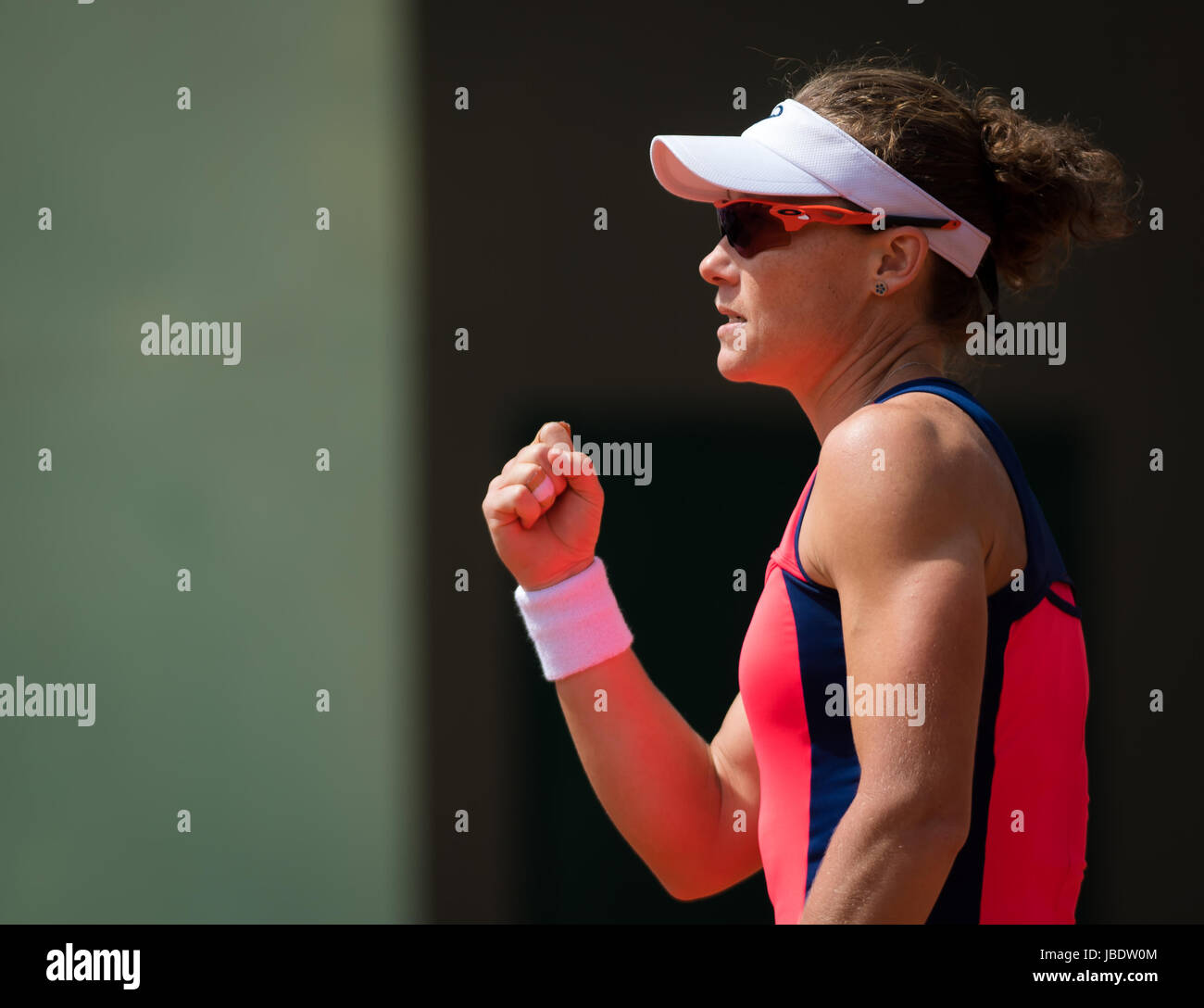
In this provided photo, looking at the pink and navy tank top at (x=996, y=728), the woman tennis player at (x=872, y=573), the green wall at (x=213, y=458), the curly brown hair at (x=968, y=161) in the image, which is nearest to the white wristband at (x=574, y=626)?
the woman tennis player at (x=872, y=573)

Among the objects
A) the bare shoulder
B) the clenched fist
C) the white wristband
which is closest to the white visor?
the bare shoulder

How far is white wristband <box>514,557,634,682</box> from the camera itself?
6.49ft

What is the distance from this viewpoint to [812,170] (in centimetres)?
172

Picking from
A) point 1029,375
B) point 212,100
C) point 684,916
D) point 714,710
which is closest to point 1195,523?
point 1029,375

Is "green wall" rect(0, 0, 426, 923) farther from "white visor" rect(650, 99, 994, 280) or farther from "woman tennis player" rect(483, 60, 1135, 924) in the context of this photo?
"white visor" rect(650, 99, 994, 280)

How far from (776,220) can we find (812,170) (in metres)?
0.08

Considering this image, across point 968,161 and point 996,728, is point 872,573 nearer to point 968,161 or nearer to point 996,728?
point 996,728

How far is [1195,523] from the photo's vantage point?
156 inches

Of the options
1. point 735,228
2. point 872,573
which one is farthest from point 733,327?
point 872,573

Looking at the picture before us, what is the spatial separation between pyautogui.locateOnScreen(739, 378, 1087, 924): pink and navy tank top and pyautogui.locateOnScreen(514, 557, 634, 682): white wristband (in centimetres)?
38

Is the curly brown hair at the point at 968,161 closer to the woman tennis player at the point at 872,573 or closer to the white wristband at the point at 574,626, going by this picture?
the woman tennis player at the point at 872,573

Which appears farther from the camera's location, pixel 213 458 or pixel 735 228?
pixel 213 458

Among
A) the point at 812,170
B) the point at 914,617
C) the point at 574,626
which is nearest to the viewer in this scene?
the point at 914,617

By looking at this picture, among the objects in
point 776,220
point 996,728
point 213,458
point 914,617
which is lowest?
point 996,728
